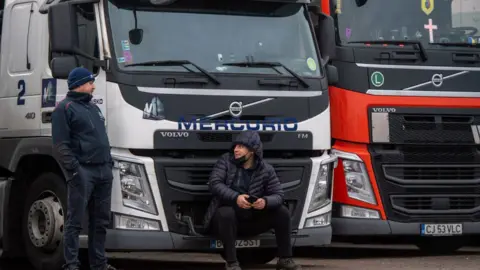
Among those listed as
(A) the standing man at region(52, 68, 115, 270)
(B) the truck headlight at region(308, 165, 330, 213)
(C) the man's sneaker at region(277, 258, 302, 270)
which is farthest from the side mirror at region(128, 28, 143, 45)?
(C) the man's sneaker at region(277, 258, 302, 270)

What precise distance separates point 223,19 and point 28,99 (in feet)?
6.89

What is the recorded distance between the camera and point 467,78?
13.9m

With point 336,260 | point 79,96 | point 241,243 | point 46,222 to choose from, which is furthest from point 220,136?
point 336,260

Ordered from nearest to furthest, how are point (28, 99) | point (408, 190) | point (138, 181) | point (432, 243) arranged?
point (138, 181) < point (28, 99) < point (408, 190) < point (432, 243)

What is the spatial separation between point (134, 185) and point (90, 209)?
1.48ft

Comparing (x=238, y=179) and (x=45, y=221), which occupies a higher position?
(x=238, y=179)

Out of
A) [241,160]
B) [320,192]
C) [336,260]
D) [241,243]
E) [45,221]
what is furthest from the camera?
[336,260]

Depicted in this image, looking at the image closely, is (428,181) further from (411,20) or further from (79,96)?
(79,96)

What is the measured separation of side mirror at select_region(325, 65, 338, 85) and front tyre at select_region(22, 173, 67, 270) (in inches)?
112

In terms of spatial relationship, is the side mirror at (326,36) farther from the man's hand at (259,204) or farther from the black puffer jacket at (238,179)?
the man's hand at (259,204)

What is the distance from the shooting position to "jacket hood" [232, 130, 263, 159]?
37.7 feet

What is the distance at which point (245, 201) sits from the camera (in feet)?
38.0

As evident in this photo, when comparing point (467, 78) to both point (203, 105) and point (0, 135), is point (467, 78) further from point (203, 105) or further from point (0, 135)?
point (0, 135)

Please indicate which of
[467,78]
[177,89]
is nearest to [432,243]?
[467,78]
